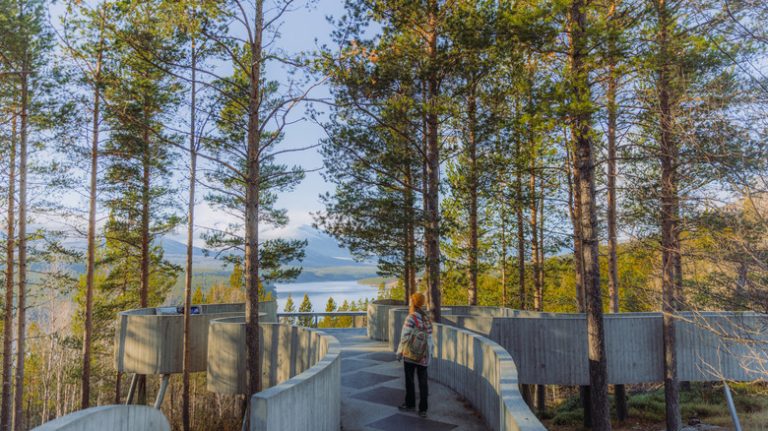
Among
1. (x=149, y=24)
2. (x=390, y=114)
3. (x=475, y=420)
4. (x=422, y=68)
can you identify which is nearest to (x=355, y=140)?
(x=390, y=114)

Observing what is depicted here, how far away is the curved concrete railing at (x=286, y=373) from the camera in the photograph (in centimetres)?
441

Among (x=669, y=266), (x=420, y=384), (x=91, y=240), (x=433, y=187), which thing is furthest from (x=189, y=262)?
(x=669, y=266)

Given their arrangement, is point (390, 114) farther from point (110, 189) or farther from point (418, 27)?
point (110, 189)

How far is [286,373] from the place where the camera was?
34.5 ft

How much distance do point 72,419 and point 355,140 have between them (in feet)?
34.8

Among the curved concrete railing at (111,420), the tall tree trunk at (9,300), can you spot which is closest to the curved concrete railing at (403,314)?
the curved concrete railing at (111,420)

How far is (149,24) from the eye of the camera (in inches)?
361

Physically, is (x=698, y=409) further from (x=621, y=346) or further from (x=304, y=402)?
(x=304, y=402)

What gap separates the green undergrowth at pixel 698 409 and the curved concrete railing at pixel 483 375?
9429 mm

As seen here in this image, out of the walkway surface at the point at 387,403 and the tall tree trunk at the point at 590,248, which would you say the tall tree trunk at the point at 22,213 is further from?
the tall tree trunk at the point at 590,248

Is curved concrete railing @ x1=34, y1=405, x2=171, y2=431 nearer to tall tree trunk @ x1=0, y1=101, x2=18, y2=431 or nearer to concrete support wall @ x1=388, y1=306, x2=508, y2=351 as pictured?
concrete support wall @ x1=388, y1=306, x2=508, y2=351

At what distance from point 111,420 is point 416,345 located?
13.2ft

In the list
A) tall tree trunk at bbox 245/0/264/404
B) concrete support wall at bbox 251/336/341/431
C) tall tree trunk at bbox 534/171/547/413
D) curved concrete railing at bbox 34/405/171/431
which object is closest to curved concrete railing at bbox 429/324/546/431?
concrete support wall at bbox 251/336/341/431

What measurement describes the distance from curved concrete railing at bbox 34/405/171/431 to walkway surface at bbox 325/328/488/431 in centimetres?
262
